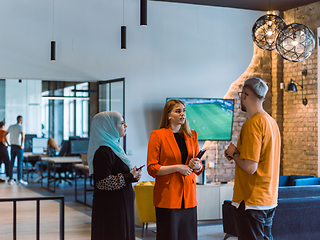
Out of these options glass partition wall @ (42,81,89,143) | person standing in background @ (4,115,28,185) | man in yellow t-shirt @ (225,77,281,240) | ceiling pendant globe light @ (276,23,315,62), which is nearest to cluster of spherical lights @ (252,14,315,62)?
ceiling pendant globe light @ (276,23,315,62)

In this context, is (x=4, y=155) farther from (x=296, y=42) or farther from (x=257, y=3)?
(x=296, y=42)

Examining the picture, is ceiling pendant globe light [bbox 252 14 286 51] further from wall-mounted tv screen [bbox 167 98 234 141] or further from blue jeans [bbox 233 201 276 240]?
wall-mounted tv screen [bbox 167 98 234 141]

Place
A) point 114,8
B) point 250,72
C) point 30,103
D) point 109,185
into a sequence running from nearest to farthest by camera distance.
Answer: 1. point 109,185
2. point 114,8
3. point 250,72
4. point 30,103

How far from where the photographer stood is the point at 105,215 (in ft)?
10.2

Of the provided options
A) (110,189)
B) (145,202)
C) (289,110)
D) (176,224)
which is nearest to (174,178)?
(176,224)

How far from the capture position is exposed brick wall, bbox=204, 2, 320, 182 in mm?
8047

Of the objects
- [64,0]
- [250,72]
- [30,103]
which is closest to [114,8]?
[64,0]

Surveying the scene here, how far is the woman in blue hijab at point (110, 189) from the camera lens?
309 centimetres

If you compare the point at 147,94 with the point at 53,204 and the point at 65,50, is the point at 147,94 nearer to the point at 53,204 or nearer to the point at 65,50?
the point at 65,50

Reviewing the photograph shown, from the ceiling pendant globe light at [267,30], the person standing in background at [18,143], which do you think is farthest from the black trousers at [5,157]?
the ceiling pendant globe light at [267,30]

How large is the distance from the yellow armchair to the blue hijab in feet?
7.80

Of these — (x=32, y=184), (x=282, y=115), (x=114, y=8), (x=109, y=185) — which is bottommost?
(x=32, y=184)

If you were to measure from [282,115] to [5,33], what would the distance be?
5841 mm

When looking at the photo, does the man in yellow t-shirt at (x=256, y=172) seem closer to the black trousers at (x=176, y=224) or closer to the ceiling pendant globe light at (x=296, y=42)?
the black trousers at (x=176, y=224)
